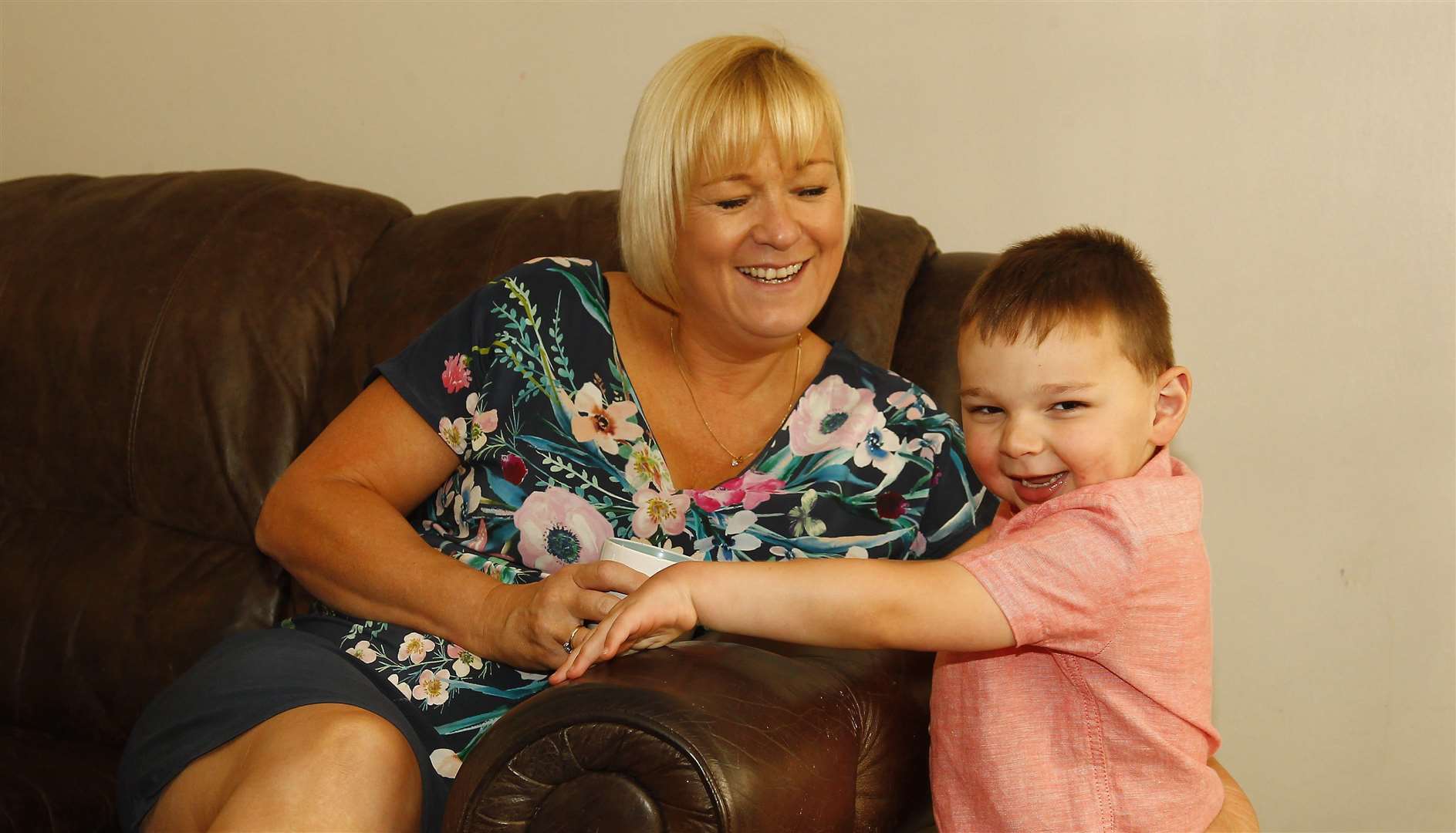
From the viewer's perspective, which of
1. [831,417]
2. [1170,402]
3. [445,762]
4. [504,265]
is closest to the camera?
[1170,402]

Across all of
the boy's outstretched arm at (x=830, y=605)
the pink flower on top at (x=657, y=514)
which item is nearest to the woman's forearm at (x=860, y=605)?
the boy's outstretched arm at (x=830, y=605)

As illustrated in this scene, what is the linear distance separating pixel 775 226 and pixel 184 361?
1.02m

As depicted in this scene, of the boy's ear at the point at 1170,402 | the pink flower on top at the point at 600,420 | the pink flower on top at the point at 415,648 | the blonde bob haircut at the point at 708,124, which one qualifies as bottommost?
the pink flower on top at the point at 415,648

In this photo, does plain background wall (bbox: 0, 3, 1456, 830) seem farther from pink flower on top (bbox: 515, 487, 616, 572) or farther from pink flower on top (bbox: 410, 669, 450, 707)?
pink flower on top (bbox: 410, 669, 450, 707)

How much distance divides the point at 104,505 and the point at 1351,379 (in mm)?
2002

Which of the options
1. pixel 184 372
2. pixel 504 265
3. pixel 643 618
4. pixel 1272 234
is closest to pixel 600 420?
pixel 504 265

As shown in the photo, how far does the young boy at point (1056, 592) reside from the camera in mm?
1105

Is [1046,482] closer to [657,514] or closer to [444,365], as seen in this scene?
[657,514]

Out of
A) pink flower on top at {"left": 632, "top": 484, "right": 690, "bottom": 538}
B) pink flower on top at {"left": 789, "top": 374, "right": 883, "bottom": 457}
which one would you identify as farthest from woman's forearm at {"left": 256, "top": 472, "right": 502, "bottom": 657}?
pink flower on top at {"left": 789, "top": 374, "right": 883, "bottom": 457}

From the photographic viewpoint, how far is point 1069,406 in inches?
47.0

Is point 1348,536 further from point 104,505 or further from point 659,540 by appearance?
point 104,505

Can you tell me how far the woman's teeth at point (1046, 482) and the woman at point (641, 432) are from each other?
14.9 inches

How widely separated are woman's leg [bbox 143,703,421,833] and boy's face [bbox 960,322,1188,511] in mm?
680

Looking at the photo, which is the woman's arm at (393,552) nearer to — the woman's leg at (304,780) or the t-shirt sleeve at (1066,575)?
the woman's leg at (304,780)
